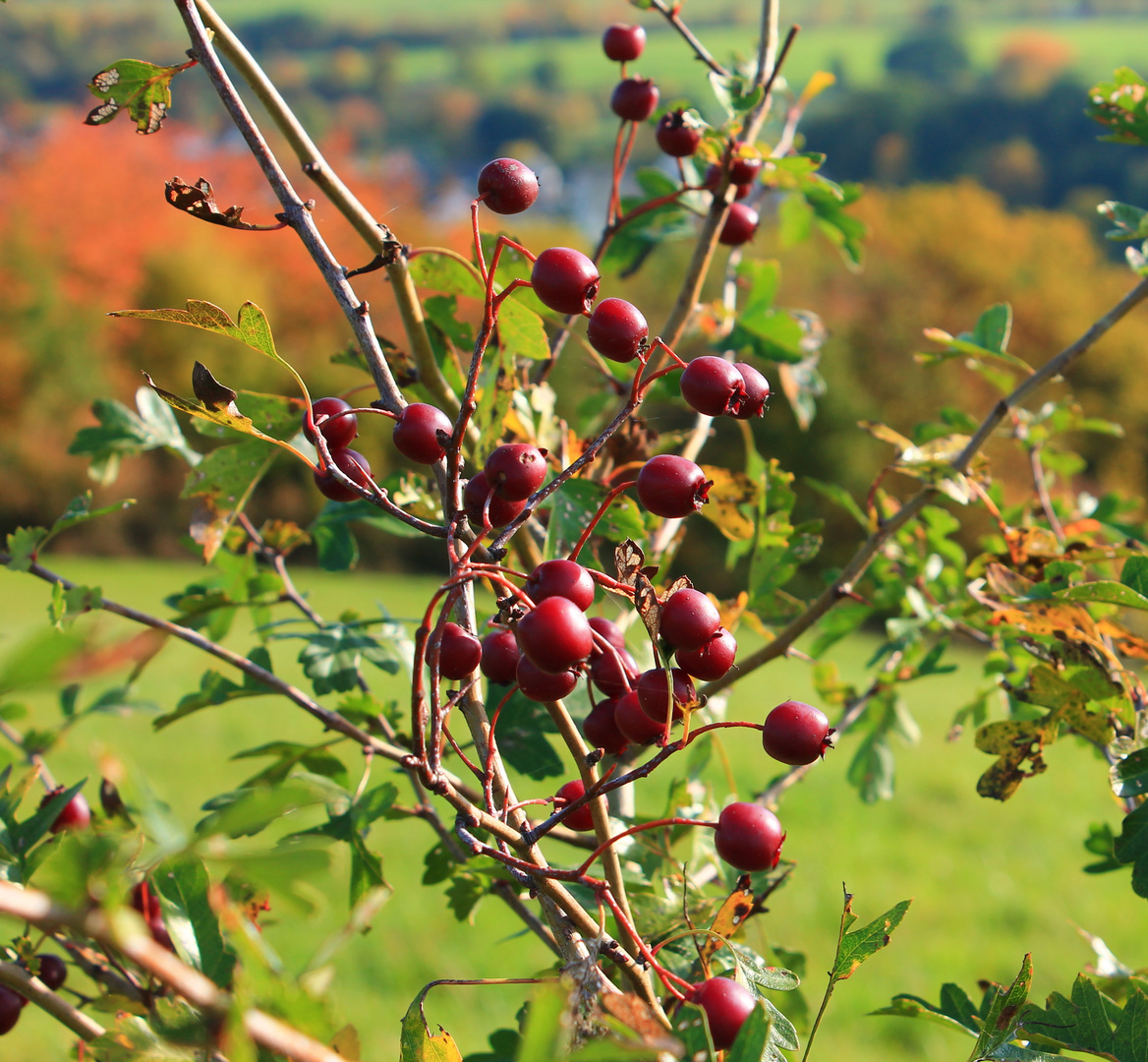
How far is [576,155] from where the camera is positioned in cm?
2902

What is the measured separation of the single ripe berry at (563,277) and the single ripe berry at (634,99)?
1.49ft

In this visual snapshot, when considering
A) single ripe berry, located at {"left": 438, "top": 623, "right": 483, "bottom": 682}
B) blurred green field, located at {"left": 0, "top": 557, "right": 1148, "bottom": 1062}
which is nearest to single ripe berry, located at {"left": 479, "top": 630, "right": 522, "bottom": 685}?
single ripe berry, located at {"left": 438, "top": 623, "right": 483, "bottom": 682}

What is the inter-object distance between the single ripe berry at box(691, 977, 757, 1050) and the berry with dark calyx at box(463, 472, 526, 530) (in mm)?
249

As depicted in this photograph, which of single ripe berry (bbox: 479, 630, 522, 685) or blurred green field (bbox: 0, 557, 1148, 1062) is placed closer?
single ripe berry (bbox: 479, 630, 522, 685)

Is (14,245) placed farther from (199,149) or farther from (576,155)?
(576,155)

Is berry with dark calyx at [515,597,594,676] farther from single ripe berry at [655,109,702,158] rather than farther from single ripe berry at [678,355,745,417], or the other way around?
single ripe berry at [655,109,702,158]

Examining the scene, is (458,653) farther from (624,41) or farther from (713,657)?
(624,41)

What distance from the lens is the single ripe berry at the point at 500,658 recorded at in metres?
0.51

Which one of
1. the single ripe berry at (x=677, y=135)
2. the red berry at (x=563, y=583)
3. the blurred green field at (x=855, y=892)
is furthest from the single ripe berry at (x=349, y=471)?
the blurred green field at (x=855, y=892)

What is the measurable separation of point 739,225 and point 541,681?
0.64m

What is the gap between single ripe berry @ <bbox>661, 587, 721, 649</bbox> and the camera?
1.46 ft

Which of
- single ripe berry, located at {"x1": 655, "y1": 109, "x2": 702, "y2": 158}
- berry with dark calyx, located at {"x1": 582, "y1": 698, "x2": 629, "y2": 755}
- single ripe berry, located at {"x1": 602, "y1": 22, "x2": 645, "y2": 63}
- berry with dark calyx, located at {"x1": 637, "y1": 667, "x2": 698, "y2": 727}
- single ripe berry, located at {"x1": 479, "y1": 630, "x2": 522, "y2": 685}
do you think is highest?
single ripe berry, located at {"x1": 602, "y1": 22, "x2": 645, "y2": 63}

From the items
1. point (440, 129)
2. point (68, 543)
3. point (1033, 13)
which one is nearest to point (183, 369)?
point (68, 543)

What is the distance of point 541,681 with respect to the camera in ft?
1.51
